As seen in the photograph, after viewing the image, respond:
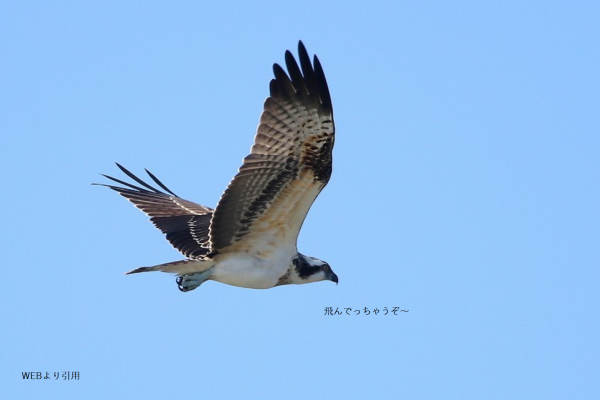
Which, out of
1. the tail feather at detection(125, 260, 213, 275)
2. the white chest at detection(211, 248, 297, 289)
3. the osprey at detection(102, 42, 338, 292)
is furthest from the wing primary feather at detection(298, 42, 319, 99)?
the tail feather at detection(125, 260, 213, 275)

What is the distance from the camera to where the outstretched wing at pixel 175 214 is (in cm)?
1273

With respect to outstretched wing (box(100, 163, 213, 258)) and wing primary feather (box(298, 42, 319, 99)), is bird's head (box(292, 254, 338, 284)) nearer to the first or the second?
outstretched wing (box(100, 163, 213, 258))

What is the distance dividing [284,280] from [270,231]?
0.75 m

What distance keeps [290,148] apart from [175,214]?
11.8ft

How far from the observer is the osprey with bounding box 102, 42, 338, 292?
34.8ft

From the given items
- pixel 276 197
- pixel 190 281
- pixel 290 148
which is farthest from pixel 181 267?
pixel 290 148

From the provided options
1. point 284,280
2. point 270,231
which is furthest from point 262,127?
point 284,280

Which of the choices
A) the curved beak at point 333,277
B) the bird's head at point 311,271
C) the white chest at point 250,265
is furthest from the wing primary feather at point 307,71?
the curved beak at point 333,277

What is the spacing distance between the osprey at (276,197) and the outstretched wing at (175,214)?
0.52ft

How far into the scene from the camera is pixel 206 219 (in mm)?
13633

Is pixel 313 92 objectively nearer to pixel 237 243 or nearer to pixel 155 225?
pixel 237 243

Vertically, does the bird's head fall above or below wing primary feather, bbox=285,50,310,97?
below

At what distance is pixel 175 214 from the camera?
13.9m

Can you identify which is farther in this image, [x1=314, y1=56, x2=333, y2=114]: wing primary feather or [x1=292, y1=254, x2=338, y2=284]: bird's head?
[x1=292, y1=254, x2=338, y2=284]: bird's head
